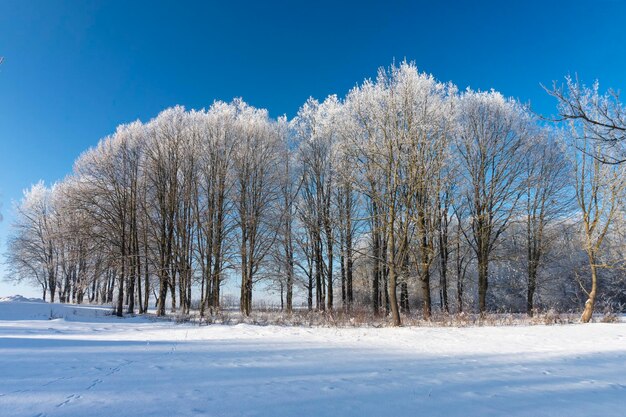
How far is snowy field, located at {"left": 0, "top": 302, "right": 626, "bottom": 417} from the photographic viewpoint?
3.17 metres

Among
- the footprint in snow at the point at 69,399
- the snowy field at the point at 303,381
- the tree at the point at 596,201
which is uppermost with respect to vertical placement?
the tree at the point at 596,201

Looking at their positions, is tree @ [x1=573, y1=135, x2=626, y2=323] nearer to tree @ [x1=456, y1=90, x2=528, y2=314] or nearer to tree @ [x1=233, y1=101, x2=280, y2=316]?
tree @ [x1=456, y1=90, x2=528, y2=314]

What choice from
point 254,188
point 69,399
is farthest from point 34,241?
point 69,399

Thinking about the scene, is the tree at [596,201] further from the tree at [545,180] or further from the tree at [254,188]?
the tree at [254,188]

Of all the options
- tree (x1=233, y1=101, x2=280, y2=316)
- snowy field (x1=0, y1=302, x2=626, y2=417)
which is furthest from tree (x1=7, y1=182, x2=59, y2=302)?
snowy field (x1=0, y1=302, x2=626, y2=417)

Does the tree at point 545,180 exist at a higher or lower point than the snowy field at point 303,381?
higher

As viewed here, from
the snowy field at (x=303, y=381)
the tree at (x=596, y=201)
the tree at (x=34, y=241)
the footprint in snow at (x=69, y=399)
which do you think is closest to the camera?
the footprint in snow at (x=69, y=399)

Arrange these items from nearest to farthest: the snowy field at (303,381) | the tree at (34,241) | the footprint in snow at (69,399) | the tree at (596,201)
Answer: the footprint in snow at (69,399) → the snowy field at (303,381) → the tree at (596,201) → the tree at (34,241)

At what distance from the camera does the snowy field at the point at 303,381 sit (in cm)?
317

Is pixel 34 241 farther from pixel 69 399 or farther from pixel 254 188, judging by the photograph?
pixel 69 399

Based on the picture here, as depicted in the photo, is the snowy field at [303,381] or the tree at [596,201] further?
the tree at [596,201]

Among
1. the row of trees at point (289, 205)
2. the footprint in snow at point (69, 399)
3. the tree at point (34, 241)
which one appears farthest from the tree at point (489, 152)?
the tree at point (34, 241)

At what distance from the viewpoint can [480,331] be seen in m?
11.1

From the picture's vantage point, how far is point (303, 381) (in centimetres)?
417
